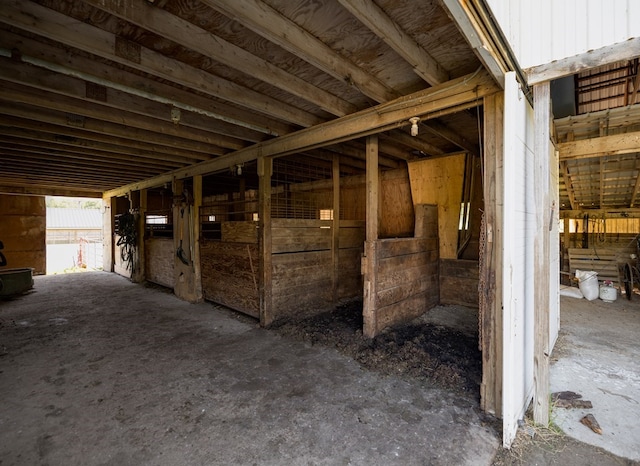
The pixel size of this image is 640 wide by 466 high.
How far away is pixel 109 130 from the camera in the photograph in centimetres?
328

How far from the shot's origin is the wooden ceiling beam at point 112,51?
5.06 feet

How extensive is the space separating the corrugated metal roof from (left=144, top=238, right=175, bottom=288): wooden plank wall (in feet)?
43.9

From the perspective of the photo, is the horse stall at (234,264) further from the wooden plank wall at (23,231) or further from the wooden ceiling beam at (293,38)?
the wooden plank wall at (23,231)

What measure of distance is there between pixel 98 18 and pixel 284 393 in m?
2.69

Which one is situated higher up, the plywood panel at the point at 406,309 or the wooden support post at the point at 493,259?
the wooden support post at the point at 493,259

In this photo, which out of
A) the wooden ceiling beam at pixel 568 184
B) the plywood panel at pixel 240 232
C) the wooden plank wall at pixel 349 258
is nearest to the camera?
the plywood panel at pixel 240 232

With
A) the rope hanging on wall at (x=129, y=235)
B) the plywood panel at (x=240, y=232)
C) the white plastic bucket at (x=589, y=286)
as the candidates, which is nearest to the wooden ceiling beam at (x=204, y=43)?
the plywood panel at (x=240, y=232)

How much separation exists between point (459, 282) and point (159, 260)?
5775mm

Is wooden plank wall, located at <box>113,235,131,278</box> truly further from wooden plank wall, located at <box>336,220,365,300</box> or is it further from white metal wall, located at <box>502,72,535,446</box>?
white metal wall, located at <box>502,72,535,446</box>

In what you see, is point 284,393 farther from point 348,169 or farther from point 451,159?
point 348,169

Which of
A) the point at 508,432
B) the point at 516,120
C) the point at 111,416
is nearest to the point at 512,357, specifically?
the point at 508,432

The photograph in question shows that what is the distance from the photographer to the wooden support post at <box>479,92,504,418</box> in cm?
197

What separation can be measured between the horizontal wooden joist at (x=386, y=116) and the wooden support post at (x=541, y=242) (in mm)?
313

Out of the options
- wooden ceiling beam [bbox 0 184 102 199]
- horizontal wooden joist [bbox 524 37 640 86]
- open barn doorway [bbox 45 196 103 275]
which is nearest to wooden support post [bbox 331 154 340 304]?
horizontal wooden joist [bbox 524 37 640 86]
